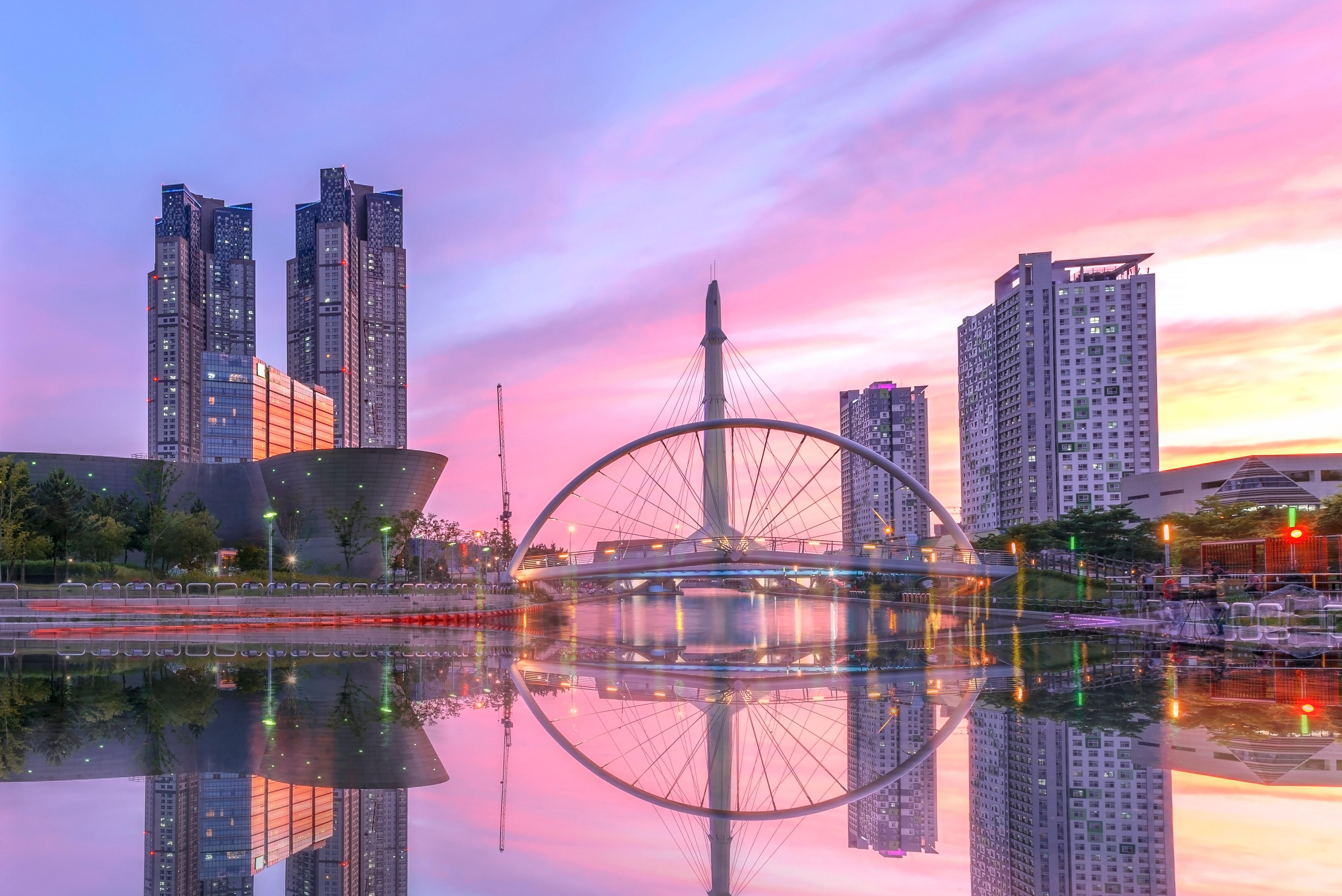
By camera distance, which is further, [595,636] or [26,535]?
[26,535]

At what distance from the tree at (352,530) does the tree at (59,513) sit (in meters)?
24.3

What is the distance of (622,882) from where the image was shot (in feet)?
30.2

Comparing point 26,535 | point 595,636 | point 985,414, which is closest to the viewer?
point 595,636

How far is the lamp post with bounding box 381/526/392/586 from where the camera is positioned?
9781cm

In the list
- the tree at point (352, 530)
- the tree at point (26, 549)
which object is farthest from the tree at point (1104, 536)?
the tree at point (26, 549)

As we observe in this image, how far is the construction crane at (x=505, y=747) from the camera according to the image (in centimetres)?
1142

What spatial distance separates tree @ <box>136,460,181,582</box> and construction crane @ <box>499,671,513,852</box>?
203ft

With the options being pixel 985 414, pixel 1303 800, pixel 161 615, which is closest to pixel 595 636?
pixel 161 615

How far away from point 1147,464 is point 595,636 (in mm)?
136701

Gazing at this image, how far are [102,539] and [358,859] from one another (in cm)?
8563

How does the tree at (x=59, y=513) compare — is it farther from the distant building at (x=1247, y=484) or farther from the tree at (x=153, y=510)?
the distant building at (x=1247, y=484)

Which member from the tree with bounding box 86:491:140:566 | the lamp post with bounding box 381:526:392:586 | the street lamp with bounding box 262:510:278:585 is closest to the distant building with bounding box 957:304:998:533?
the lamp post with bounding box 381:526:392:586

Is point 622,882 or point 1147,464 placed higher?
point 1147,464

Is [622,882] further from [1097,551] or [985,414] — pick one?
[985,414]
